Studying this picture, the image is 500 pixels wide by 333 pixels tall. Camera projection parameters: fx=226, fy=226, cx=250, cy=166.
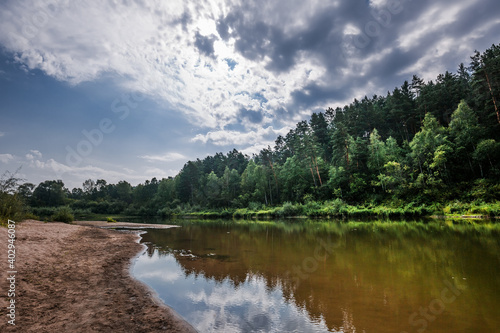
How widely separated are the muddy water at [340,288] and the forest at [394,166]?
1668 centimetres

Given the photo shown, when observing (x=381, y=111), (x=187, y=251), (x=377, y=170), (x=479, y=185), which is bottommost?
(x=187, y=251)

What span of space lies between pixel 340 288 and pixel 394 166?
34.3 meters

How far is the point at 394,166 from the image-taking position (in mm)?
Answer: 34562

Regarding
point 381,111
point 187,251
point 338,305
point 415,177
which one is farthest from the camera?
point 381,111

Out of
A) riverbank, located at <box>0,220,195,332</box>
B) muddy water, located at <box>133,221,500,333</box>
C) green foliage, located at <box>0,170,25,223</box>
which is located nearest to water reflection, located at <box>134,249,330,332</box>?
muddy water, located at <box>133,221,500,333</box>

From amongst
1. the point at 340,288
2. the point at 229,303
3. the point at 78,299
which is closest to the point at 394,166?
the point at 340,288

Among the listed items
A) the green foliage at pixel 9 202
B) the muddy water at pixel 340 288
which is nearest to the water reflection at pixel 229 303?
the muddy water at pixel 340 288

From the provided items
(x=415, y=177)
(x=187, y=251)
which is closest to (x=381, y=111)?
(x=415, y=177)

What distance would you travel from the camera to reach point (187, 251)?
44.7 ft

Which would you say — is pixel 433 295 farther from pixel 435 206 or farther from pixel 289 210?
pixel 289 210

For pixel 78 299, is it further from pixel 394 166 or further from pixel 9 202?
pixel 394 166

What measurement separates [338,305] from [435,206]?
2915 cm

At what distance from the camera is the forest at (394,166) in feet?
90.6

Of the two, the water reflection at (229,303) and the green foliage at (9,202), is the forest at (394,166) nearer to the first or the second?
the green foliage at (9,202)
